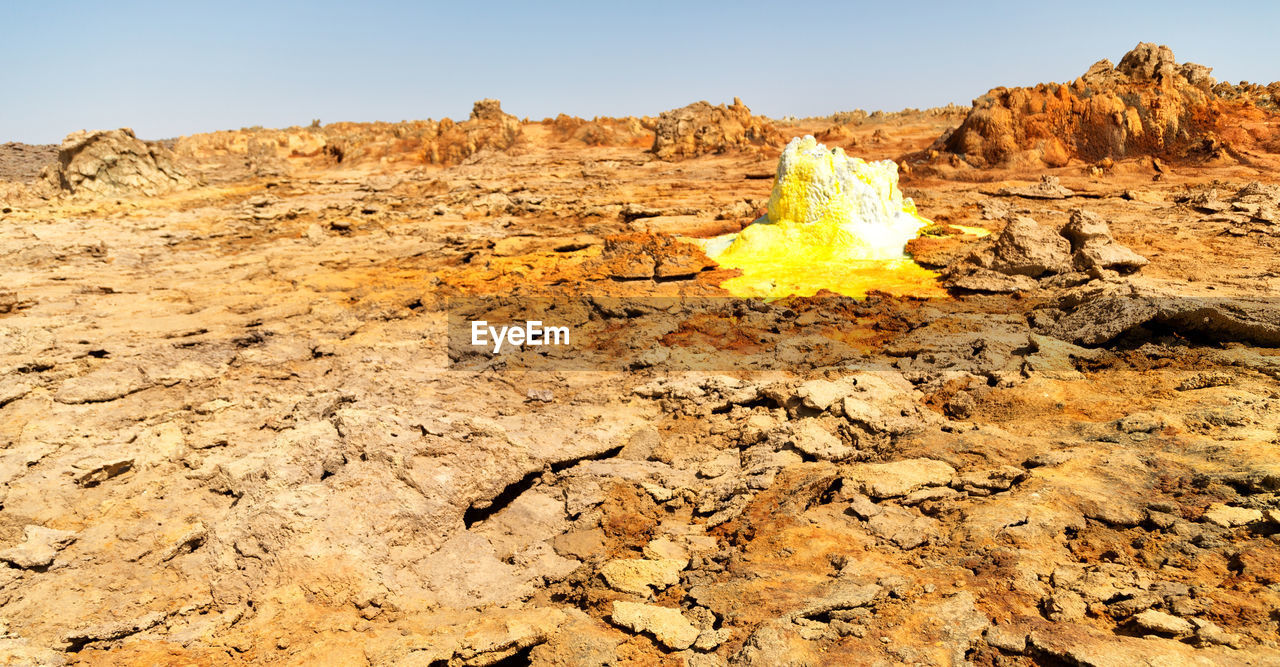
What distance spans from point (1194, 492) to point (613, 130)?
71.7ft

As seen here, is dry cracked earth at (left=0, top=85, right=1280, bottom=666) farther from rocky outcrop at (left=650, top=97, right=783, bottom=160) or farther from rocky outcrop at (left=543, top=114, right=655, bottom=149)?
rocky outcrop at (left=543, top=114, right=655, bottom=149)

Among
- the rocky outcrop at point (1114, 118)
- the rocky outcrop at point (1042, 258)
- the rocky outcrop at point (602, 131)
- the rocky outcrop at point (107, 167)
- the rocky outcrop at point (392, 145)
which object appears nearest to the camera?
the rocky outcrop at point (1042, 258)

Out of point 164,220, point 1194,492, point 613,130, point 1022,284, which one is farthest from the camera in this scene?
point 613,130

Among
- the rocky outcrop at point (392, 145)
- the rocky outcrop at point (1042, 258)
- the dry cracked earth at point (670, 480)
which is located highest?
the rocky outcrop at point (392, 145)

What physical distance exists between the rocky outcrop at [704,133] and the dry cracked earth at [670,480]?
13.1 metres

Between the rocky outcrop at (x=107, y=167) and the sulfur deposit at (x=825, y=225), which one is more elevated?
the rocky outcrop at (x=107, y=167)

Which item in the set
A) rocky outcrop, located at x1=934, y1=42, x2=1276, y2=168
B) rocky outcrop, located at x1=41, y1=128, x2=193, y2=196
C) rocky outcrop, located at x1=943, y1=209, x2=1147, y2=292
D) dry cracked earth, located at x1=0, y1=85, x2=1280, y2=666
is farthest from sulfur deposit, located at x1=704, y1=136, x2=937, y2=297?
rocky outcrop, located at x1=41, y1=128, x2=193, y2=196

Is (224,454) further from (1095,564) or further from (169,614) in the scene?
(1095,564)

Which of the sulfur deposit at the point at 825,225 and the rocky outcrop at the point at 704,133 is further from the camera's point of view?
the rocky outcrop at the point at 704,133

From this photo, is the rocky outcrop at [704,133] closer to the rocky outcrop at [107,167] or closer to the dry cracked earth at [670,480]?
the rocky outcrop at [107,167]

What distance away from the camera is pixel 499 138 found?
2145 cm

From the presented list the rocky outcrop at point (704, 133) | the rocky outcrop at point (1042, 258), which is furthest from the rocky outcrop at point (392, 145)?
the rocky outcrop at point (1042, 258)

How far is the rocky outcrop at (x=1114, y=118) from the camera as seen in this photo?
45.6ft

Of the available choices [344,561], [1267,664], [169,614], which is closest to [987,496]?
[1267,664]
